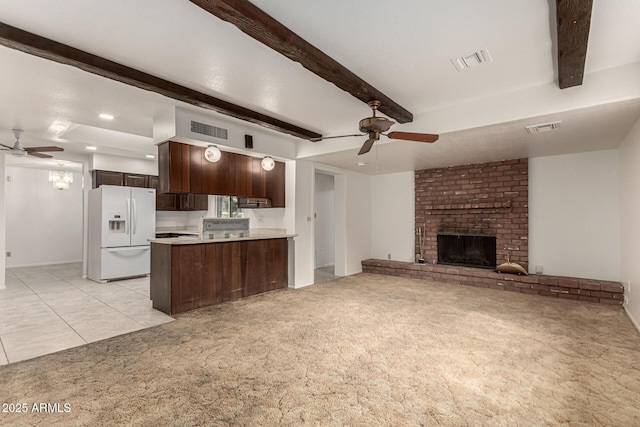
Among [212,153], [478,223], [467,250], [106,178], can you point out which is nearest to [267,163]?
[212,153]

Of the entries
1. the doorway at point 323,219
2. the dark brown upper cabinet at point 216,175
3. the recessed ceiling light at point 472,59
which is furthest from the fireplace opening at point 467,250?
the recessed ceiling light at point 472,59

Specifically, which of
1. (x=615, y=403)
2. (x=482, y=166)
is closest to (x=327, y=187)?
(x=482, y=166)

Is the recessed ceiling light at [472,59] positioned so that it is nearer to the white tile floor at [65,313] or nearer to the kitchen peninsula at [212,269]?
the kitchen peninsula at [212,269]

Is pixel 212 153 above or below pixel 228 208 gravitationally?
above

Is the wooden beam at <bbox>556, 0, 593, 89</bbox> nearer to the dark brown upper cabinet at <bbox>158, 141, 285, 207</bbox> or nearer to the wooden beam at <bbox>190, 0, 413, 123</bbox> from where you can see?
the wooden beam at <bbox>190, 0, 413, 123</bbox>

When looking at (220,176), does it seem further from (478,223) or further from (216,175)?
(478,223)

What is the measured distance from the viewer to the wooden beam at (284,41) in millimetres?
1844

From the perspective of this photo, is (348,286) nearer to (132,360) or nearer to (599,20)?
(132,360)

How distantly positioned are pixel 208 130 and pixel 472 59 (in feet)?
10.1

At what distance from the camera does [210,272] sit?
4.21 m

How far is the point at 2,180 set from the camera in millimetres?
5227

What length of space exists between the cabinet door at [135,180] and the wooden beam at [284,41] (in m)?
5.47

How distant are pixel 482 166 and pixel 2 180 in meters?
8.30

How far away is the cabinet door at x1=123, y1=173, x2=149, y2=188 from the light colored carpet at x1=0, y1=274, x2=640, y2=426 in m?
4.14
